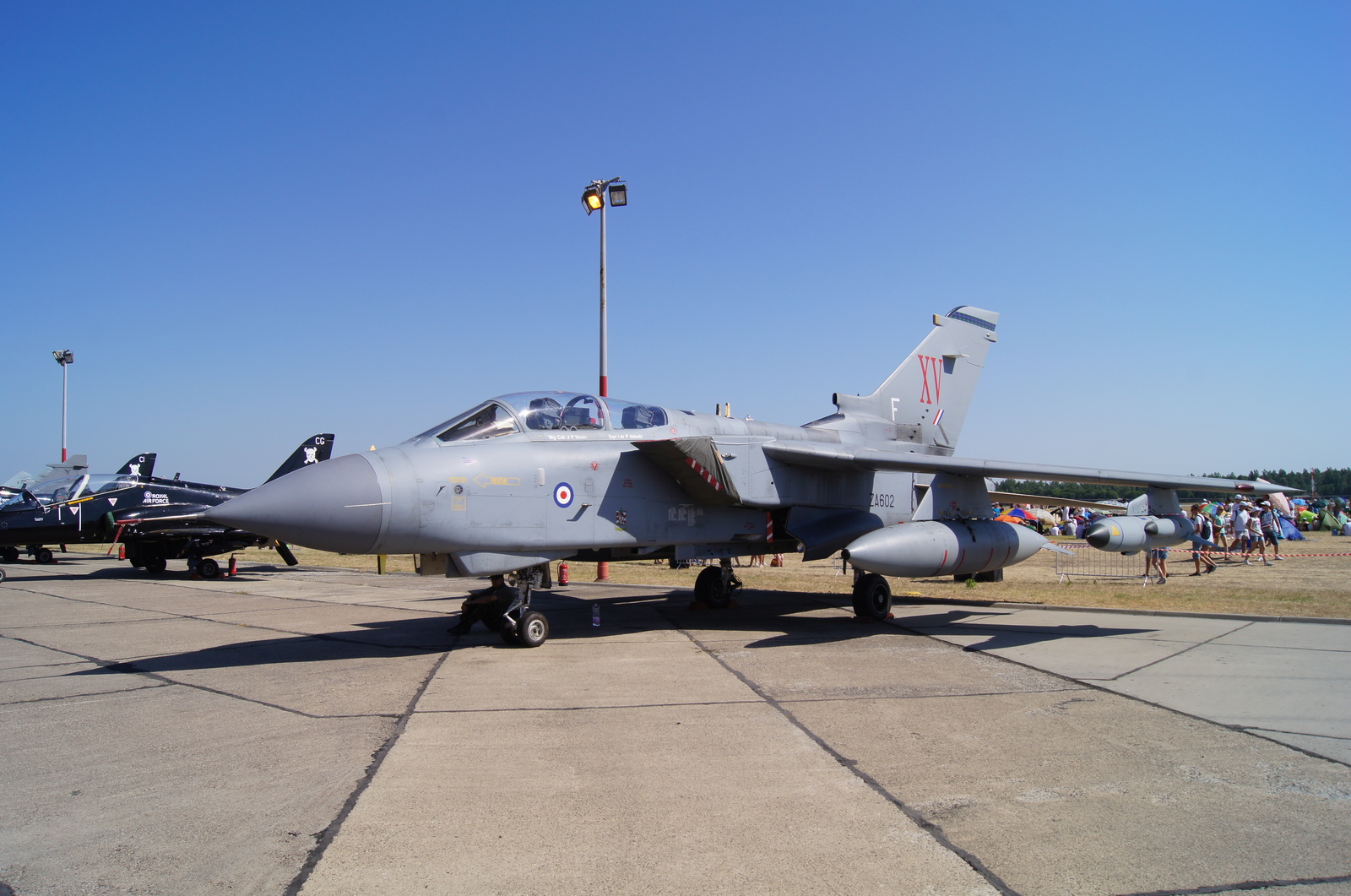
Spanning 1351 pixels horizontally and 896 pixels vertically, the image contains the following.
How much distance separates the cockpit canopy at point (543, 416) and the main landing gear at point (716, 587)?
3833 mm

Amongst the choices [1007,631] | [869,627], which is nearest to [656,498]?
[869,627]

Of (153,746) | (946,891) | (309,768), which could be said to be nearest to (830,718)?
(946,891)

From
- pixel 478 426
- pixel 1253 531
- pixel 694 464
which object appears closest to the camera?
pixel 478 426

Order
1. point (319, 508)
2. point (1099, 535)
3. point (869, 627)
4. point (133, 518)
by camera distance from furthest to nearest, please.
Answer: point (133, 518), point (869, 627), point (1099, 535), point (319, 508)

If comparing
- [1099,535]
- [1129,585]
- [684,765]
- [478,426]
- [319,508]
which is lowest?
[1129,585]

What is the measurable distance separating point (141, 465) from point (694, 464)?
Result: 22364mm

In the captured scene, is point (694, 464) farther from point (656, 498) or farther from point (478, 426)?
point (478, 426)

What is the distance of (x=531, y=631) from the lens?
8.92 m

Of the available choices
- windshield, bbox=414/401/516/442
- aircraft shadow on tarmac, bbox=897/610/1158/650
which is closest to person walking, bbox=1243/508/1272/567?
aircraft shadow on tarmac, bbox=897/610/1158/650

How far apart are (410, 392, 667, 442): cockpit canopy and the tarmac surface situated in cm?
234

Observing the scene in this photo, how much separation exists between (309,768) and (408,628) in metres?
6.30

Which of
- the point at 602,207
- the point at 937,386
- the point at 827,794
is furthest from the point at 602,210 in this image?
the point at 827,794

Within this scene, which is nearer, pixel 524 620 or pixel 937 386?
pixel 524 620

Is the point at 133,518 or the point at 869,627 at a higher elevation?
the point at 133,518
